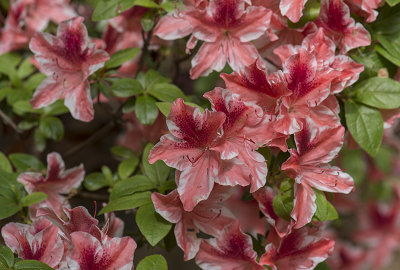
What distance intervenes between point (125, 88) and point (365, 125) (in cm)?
58

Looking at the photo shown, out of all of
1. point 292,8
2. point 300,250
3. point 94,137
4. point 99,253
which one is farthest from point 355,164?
point 99,253

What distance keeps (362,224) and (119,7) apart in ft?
7.10

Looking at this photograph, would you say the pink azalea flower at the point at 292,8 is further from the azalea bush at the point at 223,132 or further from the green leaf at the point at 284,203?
the green leaf at the point at 284,203

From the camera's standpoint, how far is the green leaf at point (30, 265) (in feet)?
3.79

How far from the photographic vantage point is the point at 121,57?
4.95 feet

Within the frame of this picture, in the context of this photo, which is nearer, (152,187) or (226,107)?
(226,107)

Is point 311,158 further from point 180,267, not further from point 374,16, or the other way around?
point 180,267

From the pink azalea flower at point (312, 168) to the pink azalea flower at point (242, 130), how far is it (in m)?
0.06

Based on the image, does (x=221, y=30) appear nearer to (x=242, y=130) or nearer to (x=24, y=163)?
(x=242, y=130)

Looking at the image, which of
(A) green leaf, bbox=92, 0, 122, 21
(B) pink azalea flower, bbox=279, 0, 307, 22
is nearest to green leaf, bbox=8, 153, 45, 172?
(A) green leaf, bbox=92, 0, 122, 21

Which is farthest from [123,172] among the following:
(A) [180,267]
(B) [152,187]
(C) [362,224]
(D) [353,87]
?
(C) [362,224]

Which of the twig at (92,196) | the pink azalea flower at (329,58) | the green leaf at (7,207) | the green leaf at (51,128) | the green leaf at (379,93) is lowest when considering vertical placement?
the twig at (92,196)

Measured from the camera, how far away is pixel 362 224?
3.16 m

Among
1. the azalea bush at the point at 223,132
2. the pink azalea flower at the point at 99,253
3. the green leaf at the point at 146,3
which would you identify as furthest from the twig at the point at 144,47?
the pink azalea flower at the point at 99,253
